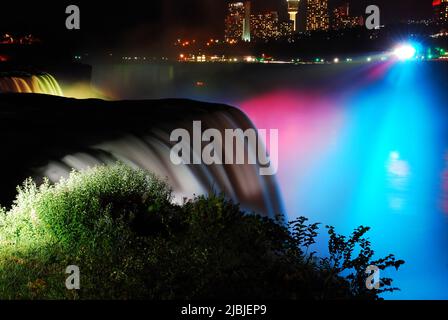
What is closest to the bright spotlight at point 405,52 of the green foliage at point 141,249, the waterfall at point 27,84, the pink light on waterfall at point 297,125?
the pink light on waterfall at point 297,125

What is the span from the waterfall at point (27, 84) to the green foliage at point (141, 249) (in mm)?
17440

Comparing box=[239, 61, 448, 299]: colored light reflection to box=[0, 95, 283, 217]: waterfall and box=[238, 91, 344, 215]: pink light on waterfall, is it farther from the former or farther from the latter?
box=[0, 95, 283, 217]: waterfall

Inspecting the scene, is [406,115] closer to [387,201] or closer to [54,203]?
[387,201]

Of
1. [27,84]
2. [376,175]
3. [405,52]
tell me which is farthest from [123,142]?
[405,52]

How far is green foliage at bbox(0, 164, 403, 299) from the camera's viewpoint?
6.74m

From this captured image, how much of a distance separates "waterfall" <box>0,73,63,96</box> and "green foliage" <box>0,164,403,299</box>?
57.2 ft

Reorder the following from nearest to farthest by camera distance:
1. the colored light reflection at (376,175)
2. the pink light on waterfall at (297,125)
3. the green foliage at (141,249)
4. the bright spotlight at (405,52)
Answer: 1. the green foliage at (141,249)
2. the colored light reflection at (376,175)
3. the pink light on waterfall at (297,125)
4. the bright spotlight at (405,52)

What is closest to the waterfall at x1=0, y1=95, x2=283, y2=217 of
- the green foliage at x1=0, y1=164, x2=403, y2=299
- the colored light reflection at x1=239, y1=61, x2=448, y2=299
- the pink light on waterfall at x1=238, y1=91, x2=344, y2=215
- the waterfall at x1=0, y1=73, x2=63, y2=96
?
the green foliage at x1=0, y1=164, x2=403, y2=299

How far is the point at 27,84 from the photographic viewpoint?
2748cm

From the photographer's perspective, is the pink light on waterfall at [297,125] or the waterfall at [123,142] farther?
the pink light on waterfall at [297,125]

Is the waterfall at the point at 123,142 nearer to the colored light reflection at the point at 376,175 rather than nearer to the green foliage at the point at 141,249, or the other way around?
the green foliage at the point at 141,249

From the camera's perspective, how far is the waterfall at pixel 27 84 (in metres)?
25.7
